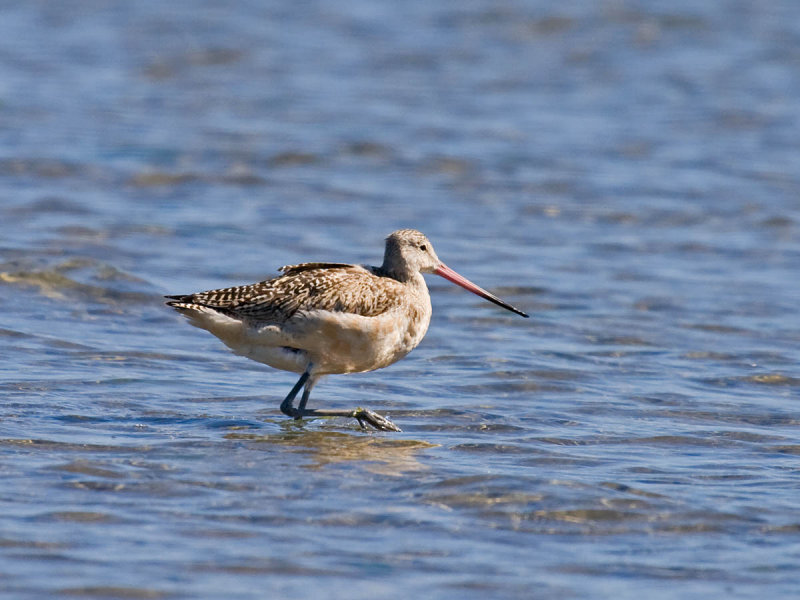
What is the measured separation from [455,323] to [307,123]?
25.8ft

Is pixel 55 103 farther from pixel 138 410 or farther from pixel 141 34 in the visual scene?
Result: pixel 138 410

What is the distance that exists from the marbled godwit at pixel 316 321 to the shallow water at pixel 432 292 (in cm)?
40

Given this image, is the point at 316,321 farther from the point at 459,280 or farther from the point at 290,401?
the point at 459,280

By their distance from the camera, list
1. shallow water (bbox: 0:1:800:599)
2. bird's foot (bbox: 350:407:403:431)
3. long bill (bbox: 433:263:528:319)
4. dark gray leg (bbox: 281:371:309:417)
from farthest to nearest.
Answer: long bill (bbox: 433:263:528:319) < dark gray leg (bbox: 281:371:309:417) < bird's foot (bbox: 350:407:403:431) < shallow water (bbox: 0:1:800:599)

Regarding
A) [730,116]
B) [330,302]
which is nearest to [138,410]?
[330,302]

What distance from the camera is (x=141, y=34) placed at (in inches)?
904

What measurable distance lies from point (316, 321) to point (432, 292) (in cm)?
422

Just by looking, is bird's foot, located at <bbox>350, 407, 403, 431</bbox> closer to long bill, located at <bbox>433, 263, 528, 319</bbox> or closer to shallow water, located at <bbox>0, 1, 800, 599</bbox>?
shallow water, located at <bbox>0, 1, 800, 599</bbox>

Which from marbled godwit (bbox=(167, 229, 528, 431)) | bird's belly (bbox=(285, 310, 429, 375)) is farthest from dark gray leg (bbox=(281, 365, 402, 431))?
bird's belly (bbox=(285, 310, 429, 375))

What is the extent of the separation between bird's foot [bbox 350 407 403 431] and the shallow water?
23 centimetres

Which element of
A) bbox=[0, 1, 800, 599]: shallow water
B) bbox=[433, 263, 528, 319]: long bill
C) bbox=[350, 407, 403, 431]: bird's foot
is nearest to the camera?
bbox=[0, 1, 800, 599]: shallow water

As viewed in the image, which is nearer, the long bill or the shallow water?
the shallow water

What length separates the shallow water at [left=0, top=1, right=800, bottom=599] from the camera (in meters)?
5.95

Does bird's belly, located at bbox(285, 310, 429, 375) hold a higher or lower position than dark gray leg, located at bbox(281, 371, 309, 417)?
higher
